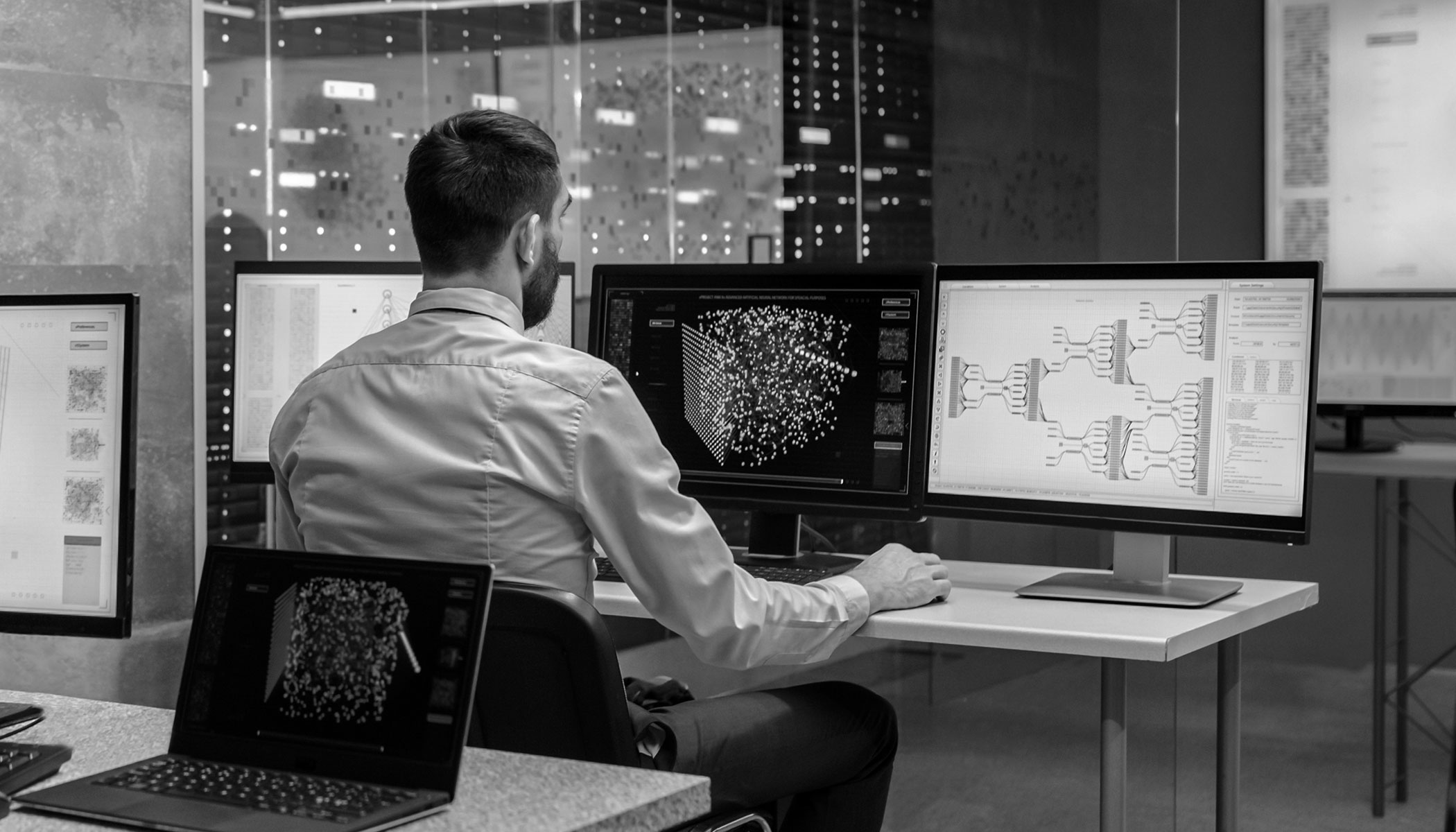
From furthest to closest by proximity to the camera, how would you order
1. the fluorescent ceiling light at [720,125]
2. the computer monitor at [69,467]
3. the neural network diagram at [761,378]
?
1. the fluorescent ceiling light at [720,125]
2. the neural network diagram at [761,378]
3. the computer monitor at [69,467]

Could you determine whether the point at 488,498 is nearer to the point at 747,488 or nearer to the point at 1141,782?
the point at 747,488

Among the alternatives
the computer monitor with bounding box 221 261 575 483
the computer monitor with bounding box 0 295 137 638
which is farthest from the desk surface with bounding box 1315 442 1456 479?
the computer monitor with bounding box 0 295 137 638

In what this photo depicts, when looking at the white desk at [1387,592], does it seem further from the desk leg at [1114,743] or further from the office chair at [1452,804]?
the desk leg at [1114,743]

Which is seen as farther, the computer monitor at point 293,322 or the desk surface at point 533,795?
the computer monitor at point 293,322

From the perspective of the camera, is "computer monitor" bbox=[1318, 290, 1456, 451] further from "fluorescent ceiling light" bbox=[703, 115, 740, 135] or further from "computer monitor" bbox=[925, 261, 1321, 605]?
"fluorescent ceiling light" bbox=[703, 115, 740, 135]

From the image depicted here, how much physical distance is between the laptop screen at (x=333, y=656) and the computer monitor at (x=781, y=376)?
1.27 meters

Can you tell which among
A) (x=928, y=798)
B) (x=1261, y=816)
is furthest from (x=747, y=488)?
(x=1261, y=816)

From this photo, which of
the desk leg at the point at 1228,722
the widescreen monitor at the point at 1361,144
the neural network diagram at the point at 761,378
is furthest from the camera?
the widescreen monitor at the point at 1361,144

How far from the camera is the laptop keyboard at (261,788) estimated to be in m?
1.06

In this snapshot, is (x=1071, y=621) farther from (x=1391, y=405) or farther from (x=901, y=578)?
(x=1391, y=405)

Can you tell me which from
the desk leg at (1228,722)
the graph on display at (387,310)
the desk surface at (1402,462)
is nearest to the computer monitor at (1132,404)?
the desk leg at (1228,722)

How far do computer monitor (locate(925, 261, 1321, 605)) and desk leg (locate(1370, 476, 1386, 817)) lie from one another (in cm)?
131

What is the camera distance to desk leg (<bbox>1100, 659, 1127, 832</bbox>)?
1.99 m

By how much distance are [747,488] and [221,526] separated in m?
1.53
